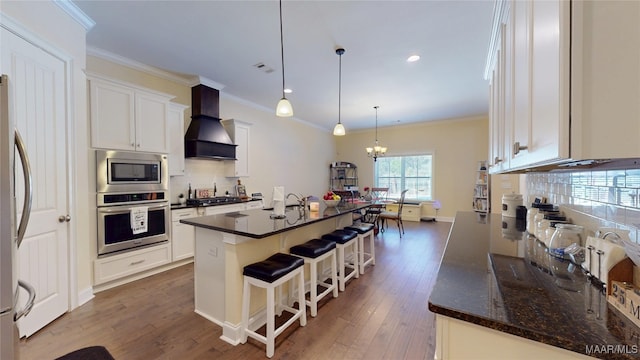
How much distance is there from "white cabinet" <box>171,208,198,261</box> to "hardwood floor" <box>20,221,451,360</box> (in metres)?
0.47

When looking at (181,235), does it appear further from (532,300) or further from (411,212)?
(411,212)

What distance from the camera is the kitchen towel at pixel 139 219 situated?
3004 mm

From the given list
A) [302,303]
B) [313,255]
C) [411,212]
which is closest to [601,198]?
[313,255]

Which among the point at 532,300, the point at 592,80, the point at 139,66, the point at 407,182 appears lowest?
Answer: the point at 532,300

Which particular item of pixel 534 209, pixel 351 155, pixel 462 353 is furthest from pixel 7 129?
pixel 351 155

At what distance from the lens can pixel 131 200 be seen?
3033mm

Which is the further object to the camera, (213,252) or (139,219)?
(139,219)

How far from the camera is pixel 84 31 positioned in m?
2.62

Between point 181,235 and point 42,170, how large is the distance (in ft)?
5.70

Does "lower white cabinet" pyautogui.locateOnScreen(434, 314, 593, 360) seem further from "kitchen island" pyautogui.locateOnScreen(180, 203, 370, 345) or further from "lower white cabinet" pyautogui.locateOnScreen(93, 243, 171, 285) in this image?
"lower white cabinet" pyautogui.locateOnScreen(93, 243, 171, 285)

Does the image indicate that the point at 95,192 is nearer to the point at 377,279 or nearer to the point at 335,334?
the point at 335,334

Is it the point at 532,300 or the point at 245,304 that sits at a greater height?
the point at 532,300

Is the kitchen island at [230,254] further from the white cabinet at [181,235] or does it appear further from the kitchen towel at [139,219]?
the white cabinet at [181,235]

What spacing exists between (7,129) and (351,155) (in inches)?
316
